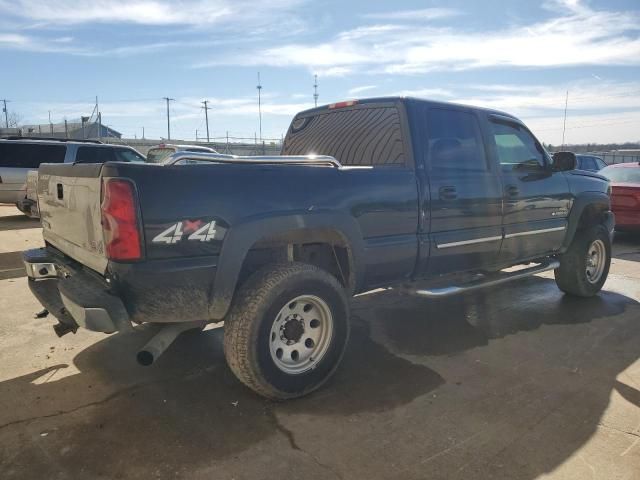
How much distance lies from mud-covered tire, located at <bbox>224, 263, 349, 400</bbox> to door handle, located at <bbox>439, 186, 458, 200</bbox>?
4.14 ft

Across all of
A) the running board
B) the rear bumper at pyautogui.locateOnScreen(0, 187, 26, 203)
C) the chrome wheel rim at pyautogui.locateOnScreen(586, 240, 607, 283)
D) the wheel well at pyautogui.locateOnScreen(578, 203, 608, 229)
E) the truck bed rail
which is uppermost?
the truck bed rail

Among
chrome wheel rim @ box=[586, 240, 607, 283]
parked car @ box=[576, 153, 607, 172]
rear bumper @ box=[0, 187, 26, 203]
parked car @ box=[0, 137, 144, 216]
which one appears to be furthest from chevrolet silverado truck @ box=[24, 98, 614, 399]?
parked car @ box=[576, 153, 607, 172]

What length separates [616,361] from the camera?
3.95 meters

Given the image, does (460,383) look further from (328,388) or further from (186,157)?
(186,157)

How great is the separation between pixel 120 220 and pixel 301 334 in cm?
140

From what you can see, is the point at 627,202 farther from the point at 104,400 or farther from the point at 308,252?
the point at 104,400

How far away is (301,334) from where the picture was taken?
11.0 ft

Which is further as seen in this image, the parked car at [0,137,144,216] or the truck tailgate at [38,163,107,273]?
the parked car at [0,137,144,216]

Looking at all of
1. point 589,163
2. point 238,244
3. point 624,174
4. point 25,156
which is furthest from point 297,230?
point 589,163

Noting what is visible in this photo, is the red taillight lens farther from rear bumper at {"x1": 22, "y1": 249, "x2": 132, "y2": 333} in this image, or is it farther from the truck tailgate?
rear bumper at {"x1": 22, "y1": 249, "x2": 132, "y2": 333}

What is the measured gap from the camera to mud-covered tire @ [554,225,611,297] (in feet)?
18.5

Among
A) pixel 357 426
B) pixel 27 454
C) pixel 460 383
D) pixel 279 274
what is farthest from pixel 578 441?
pixel 27 454

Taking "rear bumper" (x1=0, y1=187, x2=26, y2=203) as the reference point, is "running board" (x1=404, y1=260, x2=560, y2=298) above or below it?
below

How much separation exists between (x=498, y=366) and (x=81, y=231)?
123 inches
